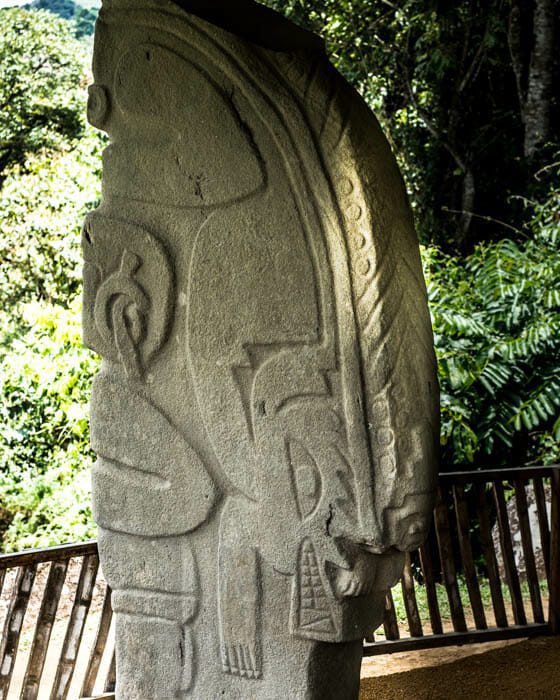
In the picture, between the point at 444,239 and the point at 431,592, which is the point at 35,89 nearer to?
the point at 444,239

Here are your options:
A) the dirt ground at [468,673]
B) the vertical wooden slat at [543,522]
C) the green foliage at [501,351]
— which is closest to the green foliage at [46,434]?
the green foliage at [501,351]

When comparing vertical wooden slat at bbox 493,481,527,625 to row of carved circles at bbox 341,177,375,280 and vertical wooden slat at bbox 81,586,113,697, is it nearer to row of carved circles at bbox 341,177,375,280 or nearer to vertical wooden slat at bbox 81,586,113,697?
vertical wooden slat at bbox 81,586,113,697

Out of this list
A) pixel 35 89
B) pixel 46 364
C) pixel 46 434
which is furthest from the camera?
pixel 35 89

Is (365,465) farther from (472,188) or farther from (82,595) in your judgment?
(472,188)

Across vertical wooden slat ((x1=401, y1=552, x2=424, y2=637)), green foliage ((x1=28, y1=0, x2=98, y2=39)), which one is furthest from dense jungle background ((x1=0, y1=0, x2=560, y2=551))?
green foliage ((x1=28, y1=0, x2=98, y2=39))

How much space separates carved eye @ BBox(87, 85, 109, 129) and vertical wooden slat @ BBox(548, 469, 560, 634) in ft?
8.10

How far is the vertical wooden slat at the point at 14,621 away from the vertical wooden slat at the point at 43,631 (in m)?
0.07

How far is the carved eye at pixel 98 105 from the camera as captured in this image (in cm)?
245

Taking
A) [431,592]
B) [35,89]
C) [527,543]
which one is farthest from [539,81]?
[35,89]

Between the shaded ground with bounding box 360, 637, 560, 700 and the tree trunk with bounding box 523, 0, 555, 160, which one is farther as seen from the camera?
the tree trunk with bounding box 523, 0, 555, 160

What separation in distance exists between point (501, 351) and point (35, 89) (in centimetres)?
736

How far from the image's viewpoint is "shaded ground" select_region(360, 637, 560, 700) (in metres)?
3.47

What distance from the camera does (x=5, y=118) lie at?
Answer: 9.91m

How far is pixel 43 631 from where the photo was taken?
313 centimetres
